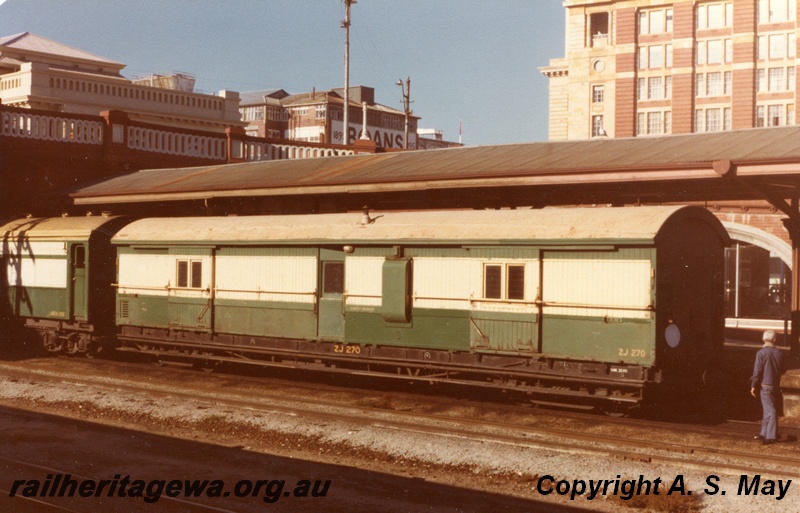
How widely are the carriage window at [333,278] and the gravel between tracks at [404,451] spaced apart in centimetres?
302

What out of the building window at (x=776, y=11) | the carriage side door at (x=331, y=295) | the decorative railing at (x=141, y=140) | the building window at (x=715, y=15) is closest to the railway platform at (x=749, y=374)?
the carriage side door at (x=331, y=295)

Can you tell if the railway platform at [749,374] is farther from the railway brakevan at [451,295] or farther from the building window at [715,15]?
the building window at [715,15]

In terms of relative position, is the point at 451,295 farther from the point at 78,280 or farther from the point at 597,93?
the point at 597,93

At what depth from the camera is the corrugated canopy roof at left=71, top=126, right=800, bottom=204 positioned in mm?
17391

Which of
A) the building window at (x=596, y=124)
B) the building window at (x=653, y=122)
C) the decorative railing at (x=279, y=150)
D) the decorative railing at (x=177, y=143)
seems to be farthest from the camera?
the building window at (x=596, y=124)

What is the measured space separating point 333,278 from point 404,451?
5896 mm

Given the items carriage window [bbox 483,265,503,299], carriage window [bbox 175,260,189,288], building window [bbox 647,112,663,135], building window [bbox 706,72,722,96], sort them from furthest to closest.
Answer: building window [bbox 647,112,663,135] < building window [bbox 706,72,722,96] < carriage window [bbox 175,260,189,288] < carriage window [bbox 483,265,503,299]

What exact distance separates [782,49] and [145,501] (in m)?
67.7

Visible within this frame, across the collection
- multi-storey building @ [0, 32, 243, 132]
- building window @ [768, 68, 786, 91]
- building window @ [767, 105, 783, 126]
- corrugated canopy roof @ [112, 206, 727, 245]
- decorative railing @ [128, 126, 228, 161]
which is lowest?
corrugated canopy roof @ [112, 206, 727, 245]

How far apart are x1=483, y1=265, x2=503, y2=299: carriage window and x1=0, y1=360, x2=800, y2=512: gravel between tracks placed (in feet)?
10.4

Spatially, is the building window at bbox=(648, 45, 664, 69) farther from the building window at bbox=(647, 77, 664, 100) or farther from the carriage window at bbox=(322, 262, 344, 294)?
the carriage window at bbox=(322, 262, 344, 294)

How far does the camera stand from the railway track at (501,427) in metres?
13.2

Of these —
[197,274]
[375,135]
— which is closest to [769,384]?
[197,274]

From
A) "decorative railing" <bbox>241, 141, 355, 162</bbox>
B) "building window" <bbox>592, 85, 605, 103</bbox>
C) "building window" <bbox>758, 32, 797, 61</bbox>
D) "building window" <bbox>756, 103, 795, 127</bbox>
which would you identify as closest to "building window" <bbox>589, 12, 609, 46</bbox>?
"building window" <bbox>592, 85, 605, 103</bbox>
